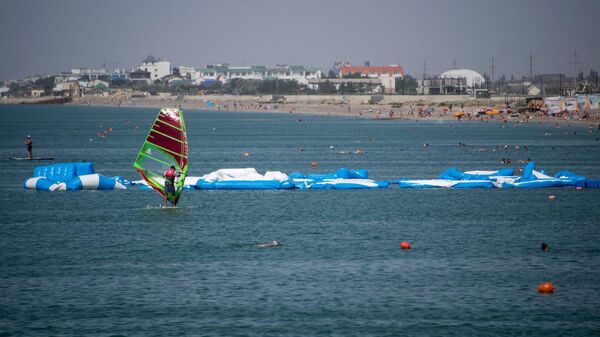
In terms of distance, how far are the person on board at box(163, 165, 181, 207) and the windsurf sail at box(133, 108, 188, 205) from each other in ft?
1.11

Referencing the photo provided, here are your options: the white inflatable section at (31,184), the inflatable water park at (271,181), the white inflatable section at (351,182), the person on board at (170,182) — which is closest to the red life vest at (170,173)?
the person on board at (170,182)

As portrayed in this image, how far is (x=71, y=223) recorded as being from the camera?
37844 millimetres

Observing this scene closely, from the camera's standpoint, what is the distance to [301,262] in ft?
95.4

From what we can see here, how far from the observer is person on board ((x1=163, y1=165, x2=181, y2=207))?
129 feet

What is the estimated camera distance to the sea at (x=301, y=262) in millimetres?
22109

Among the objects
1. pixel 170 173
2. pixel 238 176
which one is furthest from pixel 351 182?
pixel 170 173

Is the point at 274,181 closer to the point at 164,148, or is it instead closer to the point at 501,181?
the point at 164,148

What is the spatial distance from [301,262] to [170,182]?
491 inches

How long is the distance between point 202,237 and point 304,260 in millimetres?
5884

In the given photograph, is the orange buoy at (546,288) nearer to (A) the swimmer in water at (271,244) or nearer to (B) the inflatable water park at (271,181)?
(A) the swimmer in water at (271,244)

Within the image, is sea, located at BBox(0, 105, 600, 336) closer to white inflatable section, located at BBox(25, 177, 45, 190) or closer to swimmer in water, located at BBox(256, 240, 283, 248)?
swimmer in water, located at BBox(256, 240, 283, 248)

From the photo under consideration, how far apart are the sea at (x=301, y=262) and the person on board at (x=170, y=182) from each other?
66 cm

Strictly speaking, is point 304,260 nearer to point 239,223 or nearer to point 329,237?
point 329,237

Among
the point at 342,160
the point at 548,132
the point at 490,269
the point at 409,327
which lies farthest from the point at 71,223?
the point at 548,132
